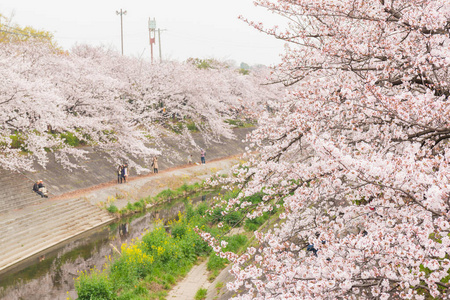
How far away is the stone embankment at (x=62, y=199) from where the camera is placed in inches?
559

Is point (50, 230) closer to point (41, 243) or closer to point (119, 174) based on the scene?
point (41, 243)

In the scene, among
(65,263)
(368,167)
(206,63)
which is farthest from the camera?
(206,63)

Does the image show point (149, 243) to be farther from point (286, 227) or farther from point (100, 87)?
point (100, 87)

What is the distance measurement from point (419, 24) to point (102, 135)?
22490 mm

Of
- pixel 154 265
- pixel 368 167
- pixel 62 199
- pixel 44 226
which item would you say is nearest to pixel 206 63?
pixel 62 199

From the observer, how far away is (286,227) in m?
5.91

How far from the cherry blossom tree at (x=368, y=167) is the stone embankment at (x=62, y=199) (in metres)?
12.1

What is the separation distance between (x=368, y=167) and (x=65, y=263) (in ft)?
43.8

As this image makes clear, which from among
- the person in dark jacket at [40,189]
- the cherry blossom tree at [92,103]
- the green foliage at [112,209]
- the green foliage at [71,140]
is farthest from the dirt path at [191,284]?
the green foliage at [71,140]

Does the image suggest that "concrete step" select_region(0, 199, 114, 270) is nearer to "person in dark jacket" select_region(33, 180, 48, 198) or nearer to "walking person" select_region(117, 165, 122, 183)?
"person in dark jacket" select_region(33, 180, 48, 198)

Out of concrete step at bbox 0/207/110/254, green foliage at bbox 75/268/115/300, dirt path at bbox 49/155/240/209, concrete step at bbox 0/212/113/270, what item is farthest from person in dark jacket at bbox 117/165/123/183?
green foliage at bbox 75/268/115/300

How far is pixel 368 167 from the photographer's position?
3.04 metres

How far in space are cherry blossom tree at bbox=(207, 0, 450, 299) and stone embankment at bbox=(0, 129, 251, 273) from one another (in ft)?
39.8

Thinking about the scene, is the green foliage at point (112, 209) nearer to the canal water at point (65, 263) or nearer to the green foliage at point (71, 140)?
the canal water at point (65, 263)
